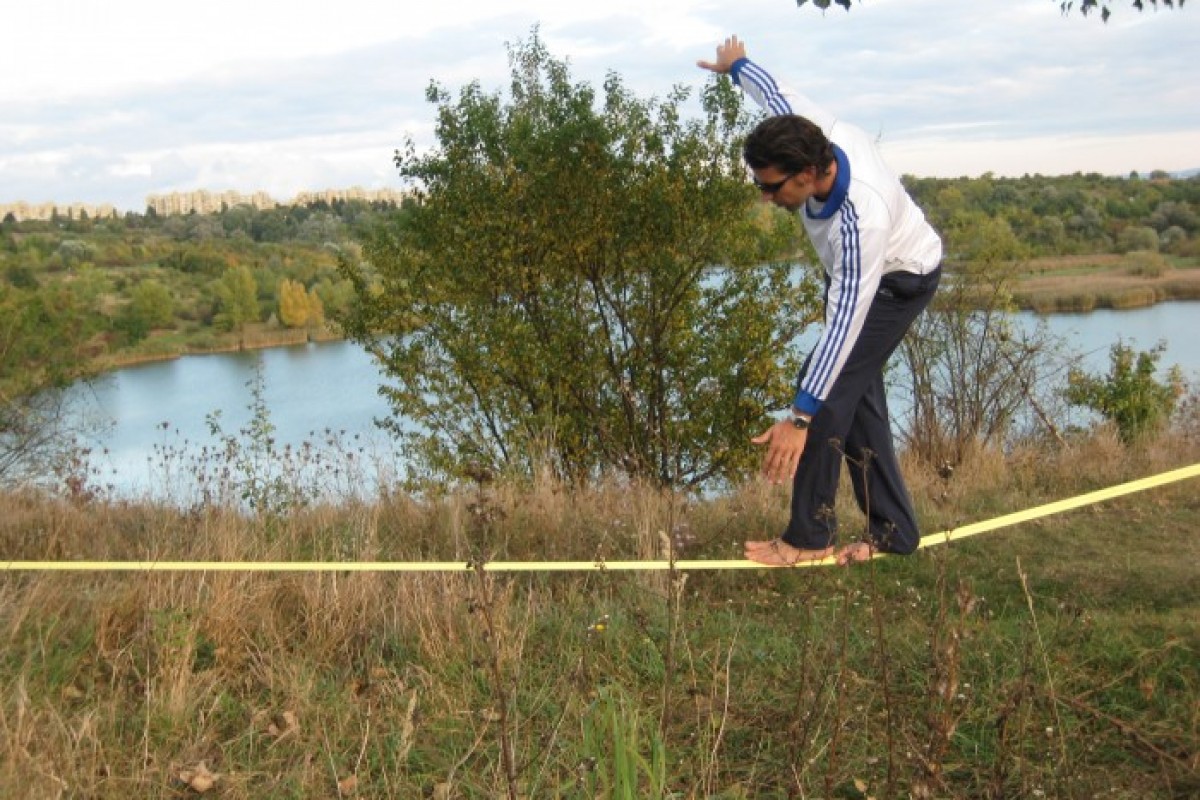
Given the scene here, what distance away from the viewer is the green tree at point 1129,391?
11375mm

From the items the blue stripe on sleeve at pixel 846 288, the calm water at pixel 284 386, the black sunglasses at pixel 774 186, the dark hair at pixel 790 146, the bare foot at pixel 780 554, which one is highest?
the dark hair at pixel 790 146

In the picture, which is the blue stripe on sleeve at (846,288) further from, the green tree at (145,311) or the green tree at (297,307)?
the green tree at (297,307)

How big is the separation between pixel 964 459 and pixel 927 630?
483cm

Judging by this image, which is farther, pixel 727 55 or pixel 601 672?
pixel 727 55

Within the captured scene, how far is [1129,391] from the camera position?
37.7 ft

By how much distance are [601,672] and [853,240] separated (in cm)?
173

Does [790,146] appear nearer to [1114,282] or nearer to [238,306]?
[1114,282]

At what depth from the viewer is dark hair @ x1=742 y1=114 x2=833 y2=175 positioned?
3.87 m

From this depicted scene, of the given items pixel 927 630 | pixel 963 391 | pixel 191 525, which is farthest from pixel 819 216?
pixel 963 391

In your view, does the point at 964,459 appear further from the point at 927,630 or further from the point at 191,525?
the point at 191,525

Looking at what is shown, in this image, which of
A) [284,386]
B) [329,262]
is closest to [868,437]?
[284,386]

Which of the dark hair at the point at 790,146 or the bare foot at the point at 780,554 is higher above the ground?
the dark hair at the point at 790,146

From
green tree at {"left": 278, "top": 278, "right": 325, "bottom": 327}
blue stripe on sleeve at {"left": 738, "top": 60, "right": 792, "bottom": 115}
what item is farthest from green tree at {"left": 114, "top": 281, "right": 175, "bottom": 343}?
blue stripe on sleeve at {"left": 738, "top": 60, "right": 792, "bottom": 115}

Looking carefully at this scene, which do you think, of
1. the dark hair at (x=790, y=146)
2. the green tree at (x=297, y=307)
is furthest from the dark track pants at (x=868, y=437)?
the green tree at (x=297, y=307)
